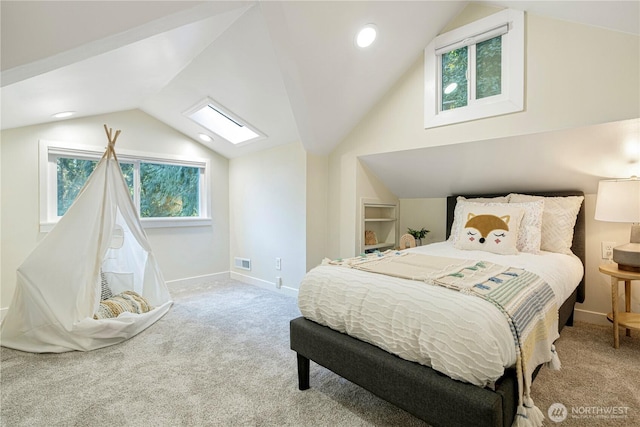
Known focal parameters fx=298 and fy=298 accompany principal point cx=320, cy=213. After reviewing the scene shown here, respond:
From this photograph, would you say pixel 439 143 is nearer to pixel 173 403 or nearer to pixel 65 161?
pixel 173 403

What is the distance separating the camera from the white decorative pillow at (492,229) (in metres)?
2.41

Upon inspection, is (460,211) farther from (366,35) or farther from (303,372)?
(303,372)

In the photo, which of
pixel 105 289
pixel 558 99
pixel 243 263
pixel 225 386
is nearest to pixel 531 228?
pixel 558 99

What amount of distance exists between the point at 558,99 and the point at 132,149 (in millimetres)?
4350

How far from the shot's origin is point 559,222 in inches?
101

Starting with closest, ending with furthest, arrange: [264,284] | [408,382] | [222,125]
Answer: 1. [408,382]
2. [222,125]
3. [264,284]

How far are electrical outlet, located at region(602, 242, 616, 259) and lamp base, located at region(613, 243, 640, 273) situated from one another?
347 mm

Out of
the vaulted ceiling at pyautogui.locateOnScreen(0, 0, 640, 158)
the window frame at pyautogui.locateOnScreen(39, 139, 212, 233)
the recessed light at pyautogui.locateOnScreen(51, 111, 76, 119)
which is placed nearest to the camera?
the vaulted ceiling at pyautogui.locateOnScreen(0, 0, 640, 158)

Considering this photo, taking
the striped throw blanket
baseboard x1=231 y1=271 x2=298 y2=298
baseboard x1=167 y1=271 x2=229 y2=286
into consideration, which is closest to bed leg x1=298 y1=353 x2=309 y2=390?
the striped throw blanket

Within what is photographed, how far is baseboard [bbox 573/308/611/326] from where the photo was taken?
8.53 feet

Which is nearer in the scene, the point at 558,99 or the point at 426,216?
the point at 558,99

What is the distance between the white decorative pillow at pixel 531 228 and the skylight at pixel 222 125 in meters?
2.85

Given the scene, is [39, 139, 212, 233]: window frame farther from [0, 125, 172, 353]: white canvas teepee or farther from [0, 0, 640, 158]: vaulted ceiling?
[0, 125, 172, 353]: white canvas teepee

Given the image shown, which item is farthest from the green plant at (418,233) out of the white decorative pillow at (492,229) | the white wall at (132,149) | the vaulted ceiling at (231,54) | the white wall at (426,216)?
the white wall at (132,149)
